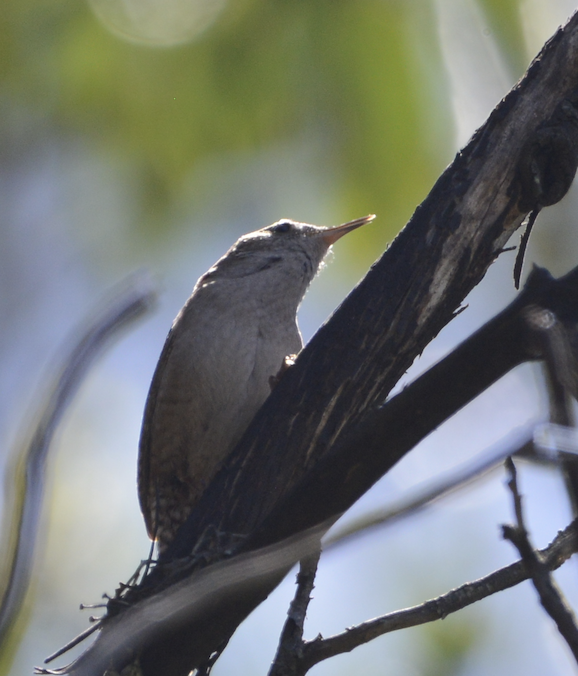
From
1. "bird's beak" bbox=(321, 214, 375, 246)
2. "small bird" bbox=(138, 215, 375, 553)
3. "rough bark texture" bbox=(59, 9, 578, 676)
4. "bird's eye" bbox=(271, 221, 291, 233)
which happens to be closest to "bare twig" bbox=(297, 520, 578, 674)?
"rough bark texture" bbox=(59, 9, 578, 676)

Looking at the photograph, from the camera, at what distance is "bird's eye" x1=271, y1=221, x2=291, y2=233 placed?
5219mm

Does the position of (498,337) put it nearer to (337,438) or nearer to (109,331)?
(109,331)

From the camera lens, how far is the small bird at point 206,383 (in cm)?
412

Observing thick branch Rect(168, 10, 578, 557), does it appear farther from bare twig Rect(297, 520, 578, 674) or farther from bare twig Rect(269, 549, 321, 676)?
bare twig Rect(297, 520, 578, 674)

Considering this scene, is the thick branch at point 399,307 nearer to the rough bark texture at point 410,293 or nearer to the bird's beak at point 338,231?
the rough bark texture at point 410,293

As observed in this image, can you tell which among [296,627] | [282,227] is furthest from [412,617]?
[282,227]

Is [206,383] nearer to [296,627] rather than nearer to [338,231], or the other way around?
[338,231]

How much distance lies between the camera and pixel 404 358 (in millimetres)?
2934

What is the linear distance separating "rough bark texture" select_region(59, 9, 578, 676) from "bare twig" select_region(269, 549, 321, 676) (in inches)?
13.0

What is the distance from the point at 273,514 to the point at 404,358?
3.25 ft

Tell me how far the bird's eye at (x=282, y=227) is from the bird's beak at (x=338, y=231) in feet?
0.85

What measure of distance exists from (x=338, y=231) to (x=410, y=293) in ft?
7.44

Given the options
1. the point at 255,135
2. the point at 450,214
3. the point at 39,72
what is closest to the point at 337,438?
the point at 450,214

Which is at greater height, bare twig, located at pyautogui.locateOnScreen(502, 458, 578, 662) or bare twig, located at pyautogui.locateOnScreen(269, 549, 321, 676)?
bare twig, located at pyautogui.locateOnScreen(269, 549, 321, 676)
